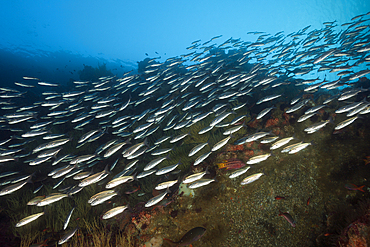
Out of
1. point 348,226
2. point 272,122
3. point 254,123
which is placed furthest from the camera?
point 254,123

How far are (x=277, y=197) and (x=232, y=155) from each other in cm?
166

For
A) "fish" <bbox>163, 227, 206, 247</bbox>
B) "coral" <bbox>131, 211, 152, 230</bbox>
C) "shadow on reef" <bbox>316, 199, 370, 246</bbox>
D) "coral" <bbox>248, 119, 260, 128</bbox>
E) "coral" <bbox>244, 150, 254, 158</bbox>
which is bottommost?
"shadow on reef" <bbox>316, 199, 370, 246</bbox>

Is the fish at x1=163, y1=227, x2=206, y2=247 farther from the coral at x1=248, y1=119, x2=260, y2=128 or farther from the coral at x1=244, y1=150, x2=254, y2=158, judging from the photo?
the coral at x1=248, y1=119, x2=260, y2=128

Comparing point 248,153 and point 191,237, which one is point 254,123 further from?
point 191,237

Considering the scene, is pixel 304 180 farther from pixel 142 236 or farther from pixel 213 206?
pixel 142 236

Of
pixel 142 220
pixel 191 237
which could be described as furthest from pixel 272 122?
pixel 142 220

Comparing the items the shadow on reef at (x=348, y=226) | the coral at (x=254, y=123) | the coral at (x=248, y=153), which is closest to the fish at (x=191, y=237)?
the coral at (x=248, y=153)

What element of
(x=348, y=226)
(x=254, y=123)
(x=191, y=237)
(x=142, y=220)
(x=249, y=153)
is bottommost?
(x=348, y=226)

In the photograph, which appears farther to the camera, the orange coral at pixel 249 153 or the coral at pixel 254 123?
the coral at pixel 254 123

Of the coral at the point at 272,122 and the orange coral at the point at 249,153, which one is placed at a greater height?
the coral at the point at 272,122

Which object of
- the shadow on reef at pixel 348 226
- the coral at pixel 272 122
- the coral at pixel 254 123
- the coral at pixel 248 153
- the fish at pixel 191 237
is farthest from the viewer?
the coral at pixel 254 123

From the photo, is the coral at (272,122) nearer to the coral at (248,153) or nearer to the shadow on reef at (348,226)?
the coral at (248,153)

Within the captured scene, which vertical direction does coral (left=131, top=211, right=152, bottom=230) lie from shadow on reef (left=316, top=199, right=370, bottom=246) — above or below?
above

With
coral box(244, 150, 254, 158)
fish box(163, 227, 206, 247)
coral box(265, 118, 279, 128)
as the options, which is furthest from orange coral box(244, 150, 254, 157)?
fish box(163, 227, 206, 247)
